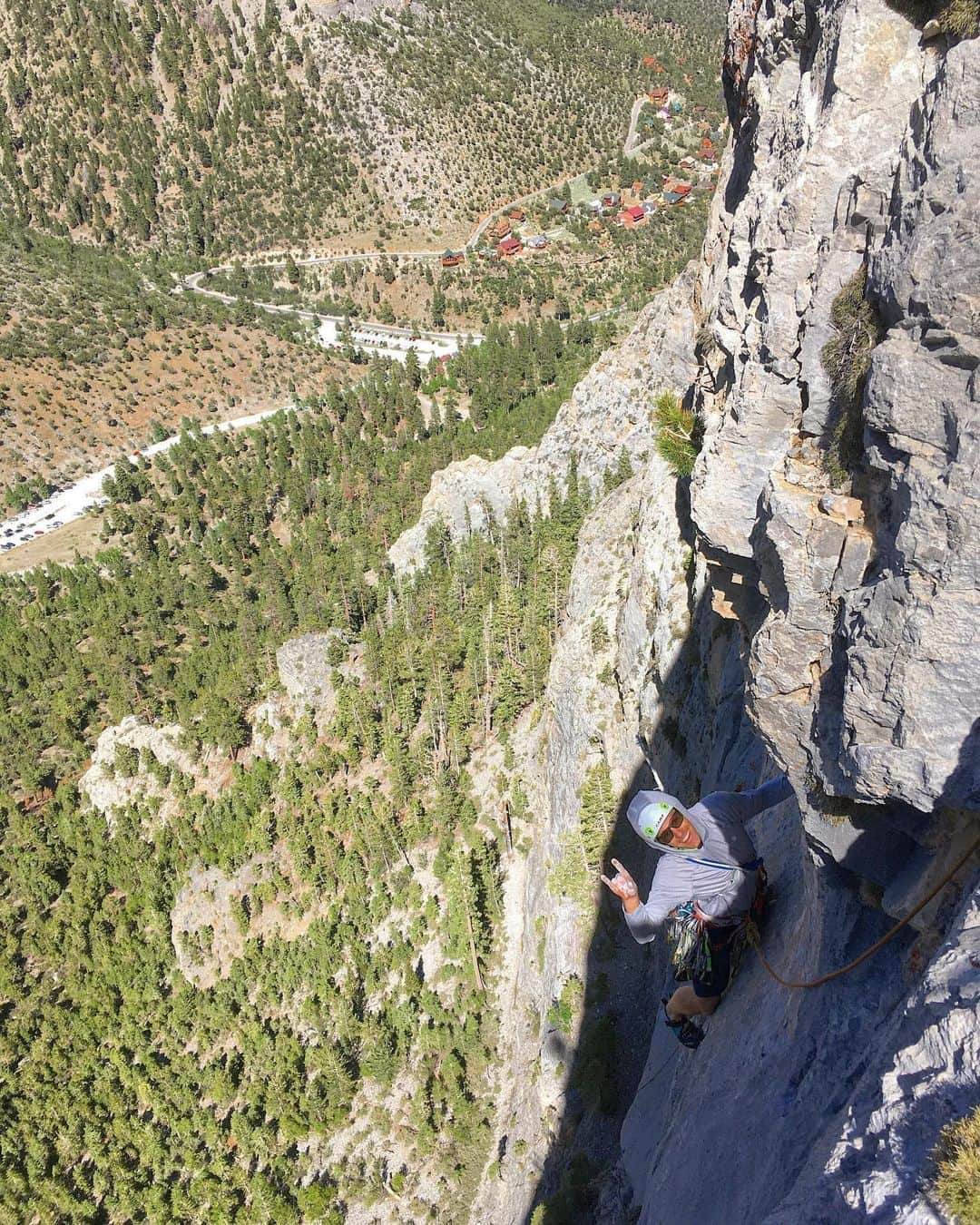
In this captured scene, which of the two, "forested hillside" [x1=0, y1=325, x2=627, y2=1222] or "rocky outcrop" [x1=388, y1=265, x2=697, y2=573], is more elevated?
"rocky outcrop" [x1=388, y1=265, x2=697, y2=573]

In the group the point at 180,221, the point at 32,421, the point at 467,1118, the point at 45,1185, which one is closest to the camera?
the point at 467,1118

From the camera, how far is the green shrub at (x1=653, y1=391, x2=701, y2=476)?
12312 millimetres

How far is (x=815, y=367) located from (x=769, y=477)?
1127 mm

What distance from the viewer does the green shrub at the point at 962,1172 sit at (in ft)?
12.9

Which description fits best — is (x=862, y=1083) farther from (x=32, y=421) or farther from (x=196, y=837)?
(x=32, y=421)

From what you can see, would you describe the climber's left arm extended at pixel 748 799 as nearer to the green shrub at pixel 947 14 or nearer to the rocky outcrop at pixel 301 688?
the green shrub at pixel 947 14

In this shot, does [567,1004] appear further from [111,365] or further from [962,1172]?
[111,365]

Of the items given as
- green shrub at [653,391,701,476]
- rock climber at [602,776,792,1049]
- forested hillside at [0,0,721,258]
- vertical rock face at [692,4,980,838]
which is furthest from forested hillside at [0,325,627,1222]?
forested hillside at [0,0,721,258]

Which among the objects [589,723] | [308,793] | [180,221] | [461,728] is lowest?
[308,793]

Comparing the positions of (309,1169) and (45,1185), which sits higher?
(309,1169)

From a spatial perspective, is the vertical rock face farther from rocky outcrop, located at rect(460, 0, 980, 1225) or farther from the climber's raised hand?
the climber's raised hand

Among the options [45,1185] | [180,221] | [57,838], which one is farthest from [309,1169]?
[180,221]

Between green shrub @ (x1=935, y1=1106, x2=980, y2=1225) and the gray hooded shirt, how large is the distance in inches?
182

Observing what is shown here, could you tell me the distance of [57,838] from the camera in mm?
39625
